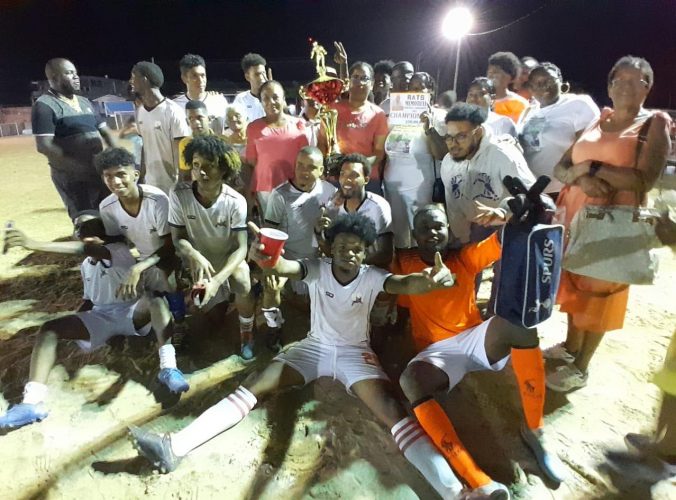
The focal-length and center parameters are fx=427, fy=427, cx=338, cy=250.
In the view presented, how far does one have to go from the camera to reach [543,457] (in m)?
2.39

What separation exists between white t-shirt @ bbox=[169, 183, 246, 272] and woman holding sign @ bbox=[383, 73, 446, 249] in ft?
4.21

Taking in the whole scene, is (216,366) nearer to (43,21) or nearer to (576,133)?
(576,133)

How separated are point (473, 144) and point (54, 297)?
14.2 feet

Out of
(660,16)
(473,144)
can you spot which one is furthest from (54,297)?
(660,16)

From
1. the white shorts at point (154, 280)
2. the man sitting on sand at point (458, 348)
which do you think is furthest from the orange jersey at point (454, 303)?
the white shorts at point (154, 280)

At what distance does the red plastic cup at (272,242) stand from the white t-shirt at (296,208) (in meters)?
1.05

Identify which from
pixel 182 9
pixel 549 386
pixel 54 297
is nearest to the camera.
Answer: pixel 549 386

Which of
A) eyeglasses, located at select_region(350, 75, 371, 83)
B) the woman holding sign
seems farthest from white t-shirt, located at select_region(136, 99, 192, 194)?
the woman holding sign

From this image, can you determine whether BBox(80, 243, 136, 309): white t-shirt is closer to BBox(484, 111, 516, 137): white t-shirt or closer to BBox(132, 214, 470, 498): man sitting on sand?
BBox(132, 214, 470, 498): man sitting on sand

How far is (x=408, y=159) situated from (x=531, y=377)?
6.31 feet

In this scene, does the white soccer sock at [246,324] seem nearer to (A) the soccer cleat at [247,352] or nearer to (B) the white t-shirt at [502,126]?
(A) the soccer cleat at [247,352]

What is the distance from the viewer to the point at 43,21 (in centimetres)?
2550

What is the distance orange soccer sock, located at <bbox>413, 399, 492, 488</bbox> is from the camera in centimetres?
217

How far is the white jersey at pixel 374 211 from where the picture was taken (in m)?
3.20
